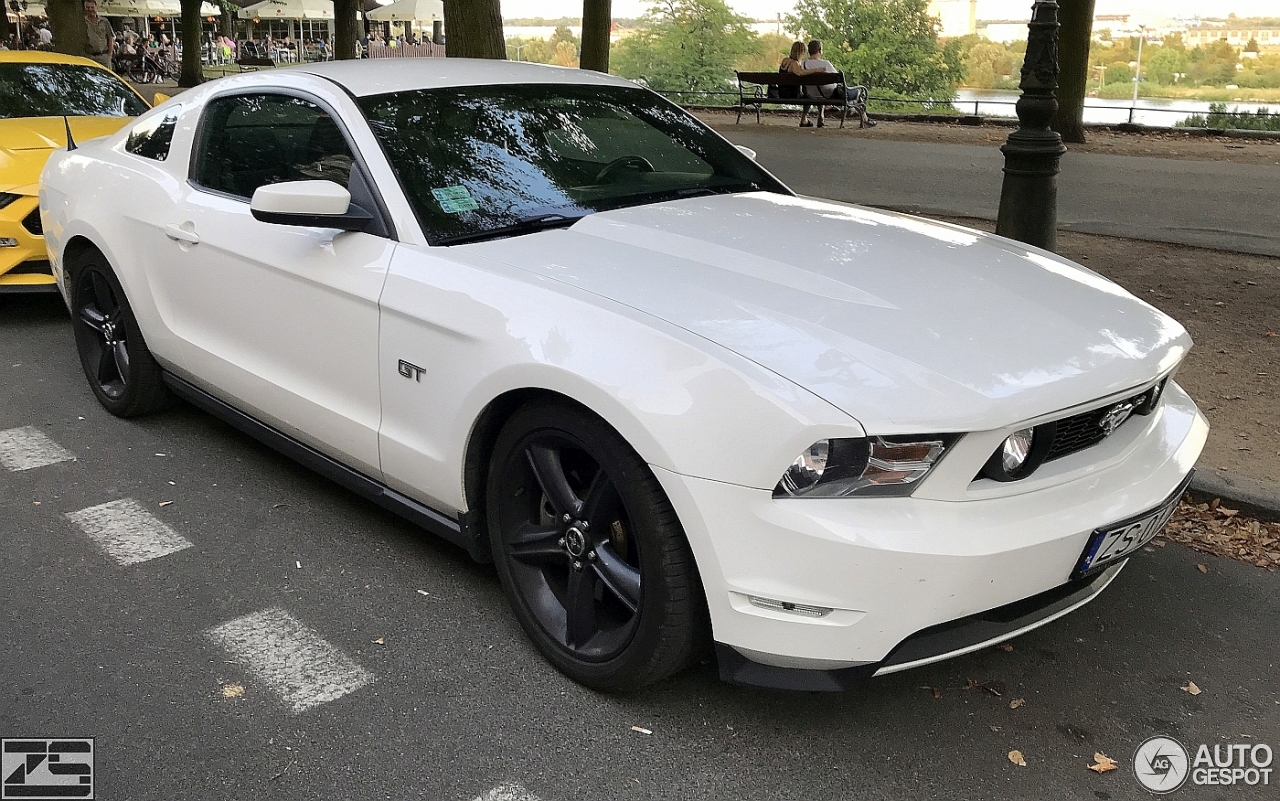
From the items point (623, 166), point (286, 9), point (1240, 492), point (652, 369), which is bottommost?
point (1240, 492)

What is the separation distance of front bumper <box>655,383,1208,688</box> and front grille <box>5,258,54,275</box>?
558cm

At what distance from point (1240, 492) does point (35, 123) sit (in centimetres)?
744

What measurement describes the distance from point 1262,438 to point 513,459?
11.4 feet

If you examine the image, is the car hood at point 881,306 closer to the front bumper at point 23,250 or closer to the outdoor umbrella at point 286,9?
the front bumper at point 23,250

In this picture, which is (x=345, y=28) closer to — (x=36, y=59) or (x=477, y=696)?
(x=36, y=59)

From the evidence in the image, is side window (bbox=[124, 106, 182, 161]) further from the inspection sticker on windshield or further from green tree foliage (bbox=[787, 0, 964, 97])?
green tree foliage (bbox=[787, 0, 964, 97])

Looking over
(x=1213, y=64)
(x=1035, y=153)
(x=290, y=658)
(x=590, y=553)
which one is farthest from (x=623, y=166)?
(x=1213, y=64)

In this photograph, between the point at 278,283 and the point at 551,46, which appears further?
the point at 551,46

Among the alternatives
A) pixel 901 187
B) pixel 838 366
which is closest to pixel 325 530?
pixel 838 366

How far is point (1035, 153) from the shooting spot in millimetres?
6348

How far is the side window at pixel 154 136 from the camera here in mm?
4883

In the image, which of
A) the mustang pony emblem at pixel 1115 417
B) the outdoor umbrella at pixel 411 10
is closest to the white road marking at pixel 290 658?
the mustang pony emblem at pixel 1115 417

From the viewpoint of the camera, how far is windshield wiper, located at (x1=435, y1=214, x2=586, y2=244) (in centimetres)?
354

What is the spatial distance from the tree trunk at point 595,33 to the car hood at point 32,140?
9.09m
